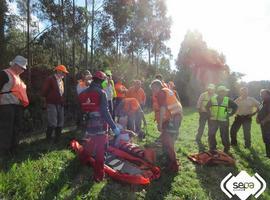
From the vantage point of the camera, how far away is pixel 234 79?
45312 millimetres

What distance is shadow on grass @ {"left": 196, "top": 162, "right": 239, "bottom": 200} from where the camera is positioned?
7.77 metres

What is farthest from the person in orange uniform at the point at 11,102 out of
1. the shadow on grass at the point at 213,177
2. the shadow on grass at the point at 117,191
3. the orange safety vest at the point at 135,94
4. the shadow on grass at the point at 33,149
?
the orange safety vest at the point at 135,94

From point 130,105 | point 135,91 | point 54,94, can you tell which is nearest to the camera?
point 54,94

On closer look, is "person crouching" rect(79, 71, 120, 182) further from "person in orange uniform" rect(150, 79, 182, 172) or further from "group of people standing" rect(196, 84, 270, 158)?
"group of people standing" rect(196, 84, 270, 158)

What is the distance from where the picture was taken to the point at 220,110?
10.5 meters

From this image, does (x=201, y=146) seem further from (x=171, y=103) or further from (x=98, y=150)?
(x=98, y=150)

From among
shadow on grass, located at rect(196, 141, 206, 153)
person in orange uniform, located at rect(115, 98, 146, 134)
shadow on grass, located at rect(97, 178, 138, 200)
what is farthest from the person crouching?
shadow on grass, located at rect(196, 141, 206, 153)

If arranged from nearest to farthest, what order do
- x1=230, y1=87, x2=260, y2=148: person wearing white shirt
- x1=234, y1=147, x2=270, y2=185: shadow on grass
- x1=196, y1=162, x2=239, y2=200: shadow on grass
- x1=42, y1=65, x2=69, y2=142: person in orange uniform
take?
x1=196, y1=162, x2=239, y2=200: shadow on grass, x1=42, y1=65, x2=69, y2=142: person in orange uniform, x1=234, y1=147, x2=270, y2=185: shadow on grass, x1=230, y1=87, x2=260, y2=148: person wearing white shirt

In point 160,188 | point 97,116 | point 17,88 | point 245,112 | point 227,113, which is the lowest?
point 160,188

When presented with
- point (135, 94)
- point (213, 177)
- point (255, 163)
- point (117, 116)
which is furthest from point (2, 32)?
point (255, 163)

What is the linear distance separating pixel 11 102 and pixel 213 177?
4.93 meters

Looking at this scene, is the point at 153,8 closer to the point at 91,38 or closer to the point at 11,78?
the point at 91,38

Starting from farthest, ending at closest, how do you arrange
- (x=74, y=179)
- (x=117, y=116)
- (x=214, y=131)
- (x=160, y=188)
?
1. (x=117, y=116)
2. (x=214, y=131)
3. (x=160, y=188)
4. (x=74, y=179)

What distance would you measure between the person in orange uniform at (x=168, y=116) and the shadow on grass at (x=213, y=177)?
0.76 meters
